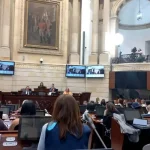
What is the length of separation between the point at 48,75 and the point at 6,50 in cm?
309

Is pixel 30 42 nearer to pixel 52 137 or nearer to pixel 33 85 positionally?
pixel 33 85

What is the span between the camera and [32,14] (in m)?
18.6

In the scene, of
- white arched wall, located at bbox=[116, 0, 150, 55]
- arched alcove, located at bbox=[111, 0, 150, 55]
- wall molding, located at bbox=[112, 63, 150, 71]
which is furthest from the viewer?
white arched wall, located at bbox=[116, 0, 150, 55]

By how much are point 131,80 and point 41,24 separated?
686cm

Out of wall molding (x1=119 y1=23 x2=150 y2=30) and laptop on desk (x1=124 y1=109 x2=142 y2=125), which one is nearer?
laptop on desk (x1=124 y1=109 x2=142 y2=125)

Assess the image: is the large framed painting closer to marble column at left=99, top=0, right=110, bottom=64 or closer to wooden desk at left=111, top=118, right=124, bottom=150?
marble column at left=99, top=0, right=110, bottom=64

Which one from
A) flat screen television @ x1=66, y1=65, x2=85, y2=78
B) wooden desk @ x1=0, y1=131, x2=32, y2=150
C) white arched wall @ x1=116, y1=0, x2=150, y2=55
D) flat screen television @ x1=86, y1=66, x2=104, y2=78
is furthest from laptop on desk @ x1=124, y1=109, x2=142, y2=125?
white arched wall @ x1=116, y1=0, x2=150, y2=55

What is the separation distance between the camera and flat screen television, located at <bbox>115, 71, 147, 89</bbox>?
56.0ft

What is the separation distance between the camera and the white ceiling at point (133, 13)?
2232 cm

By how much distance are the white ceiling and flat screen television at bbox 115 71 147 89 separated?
6250 mm

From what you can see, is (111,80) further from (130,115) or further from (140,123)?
(140,123)

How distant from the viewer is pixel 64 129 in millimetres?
2207

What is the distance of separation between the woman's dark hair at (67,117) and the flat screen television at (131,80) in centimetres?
1524

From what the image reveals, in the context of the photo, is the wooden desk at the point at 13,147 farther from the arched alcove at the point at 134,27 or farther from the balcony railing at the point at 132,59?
the arched alcove at the point at 134,27
